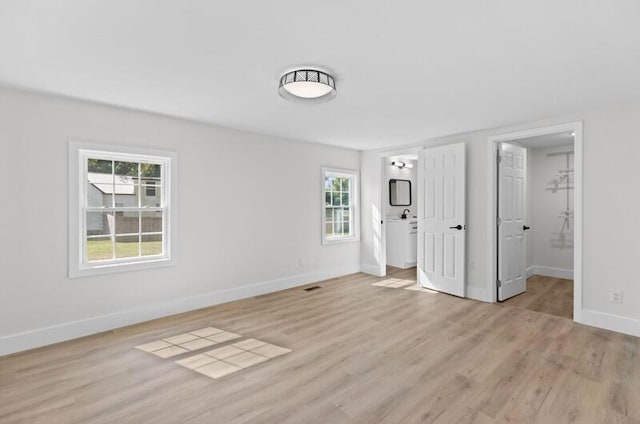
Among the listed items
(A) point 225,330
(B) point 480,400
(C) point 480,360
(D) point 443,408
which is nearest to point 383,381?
(D) point 443,408

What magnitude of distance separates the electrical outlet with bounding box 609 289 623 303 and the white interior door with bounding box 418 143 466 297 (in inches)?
63.0

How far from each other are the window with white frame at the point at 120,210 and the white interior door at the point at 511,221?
439cm

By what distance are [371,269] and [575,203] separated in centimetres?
337

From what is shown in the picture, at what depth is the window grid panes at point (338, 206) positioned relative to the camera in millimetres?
5980

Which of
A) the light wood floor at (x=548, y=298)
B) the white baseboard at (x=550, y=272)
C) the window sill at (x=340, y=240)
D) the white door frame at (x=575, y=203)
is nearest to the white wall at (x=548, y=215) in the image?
the white baseboard at (x=550, y=272)

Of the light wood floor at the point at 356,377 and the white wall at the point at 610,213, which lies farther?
the white wall at the point at 610,213

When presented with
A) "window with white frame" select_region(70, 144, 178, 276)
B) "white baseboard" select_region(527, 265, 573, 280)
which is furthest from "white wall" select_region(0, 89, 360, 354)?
"white baseboard" select_region(527, 265, 573, 280)

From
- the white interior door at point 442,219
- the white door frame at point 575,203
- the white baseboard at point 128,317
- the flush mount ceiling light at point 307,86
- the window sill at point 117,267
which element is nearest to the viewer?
the flush mount ceiling light at point 307,86

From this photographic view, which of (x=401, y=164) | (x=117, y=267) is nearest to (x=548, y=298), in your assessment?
(x=401, y=164)

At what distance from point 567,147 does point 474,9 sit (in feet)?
Result: 17.5

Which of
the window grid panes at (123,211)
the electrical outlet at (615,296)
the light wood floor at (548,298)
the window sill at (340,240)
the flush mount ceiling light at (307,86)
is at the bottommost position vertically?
the light wood floor at (548,298)

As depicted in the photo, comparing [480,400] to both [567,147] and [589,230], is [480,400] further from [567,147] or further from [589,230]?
[567,147]

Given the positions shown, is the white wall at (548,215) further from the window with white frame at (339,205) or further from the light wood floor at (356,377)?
the window with white frame at (339,205)

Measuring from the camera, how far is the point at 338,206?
20.2 feet
